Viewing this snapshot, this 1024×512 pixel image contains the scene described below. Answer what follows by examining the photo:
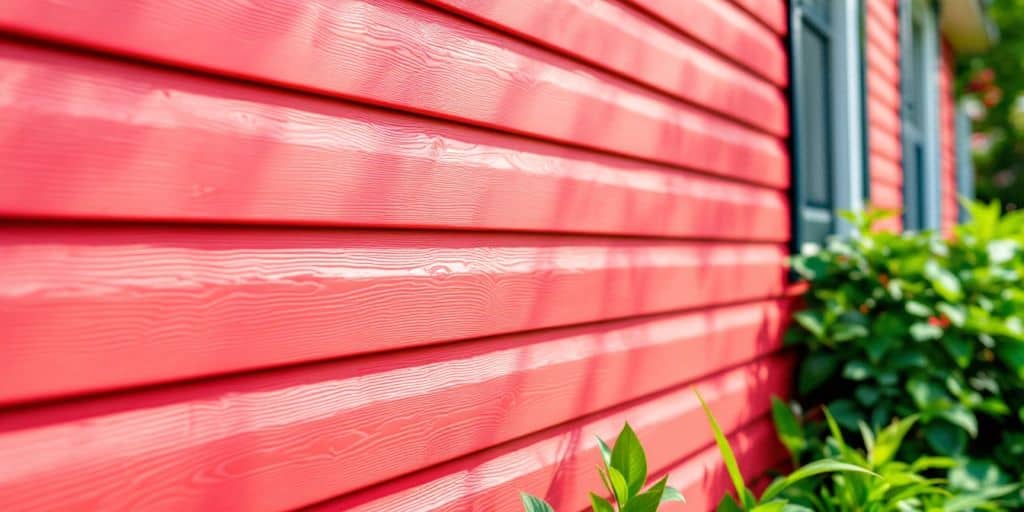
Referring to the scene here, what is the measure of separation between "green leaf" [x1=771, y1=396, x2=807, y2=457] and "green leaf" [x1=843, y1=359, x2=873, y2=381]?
358 mm

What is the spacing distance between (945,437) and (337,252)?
2696 millimetres

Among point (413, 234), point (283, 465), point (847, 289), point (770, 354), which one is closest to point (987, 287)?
point (847, 289)

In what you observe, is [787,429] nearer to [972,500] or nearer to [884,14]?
[972,500]

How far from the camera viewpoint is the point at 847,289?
11.1ft

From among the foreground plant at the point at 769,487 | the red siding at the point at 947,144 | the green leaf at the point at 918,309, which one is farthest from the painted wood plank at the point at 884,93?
the foreground plant at the point at 769,487

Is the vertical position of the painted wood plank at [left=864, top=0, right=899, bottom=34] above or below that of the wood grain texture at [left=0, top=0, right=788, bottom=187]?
above

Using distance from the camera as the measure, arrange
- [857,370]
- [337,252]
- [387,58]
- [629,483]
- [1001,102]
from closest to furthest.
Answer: [337,252]
[387,58]
[629,483]
[857,370]
[1001,102]

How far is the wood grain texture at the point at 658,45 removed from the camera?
1.85 m

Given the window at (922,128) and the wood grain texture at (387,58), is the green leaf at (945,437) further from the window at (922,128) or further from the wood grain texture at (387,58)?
the window at (922,128)

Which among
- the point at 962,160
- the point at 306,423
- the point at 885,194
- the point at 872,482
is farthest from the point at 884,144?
the point at 962,160

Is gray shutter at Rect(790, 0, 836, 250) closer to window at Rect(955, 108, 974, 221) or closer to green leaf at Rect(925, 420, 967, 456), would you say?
green leaf at Rect(925, 420, 967, 456)

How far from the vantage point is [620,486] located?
5.62 feet

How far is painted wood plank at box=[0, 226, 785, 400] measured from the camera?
3.15 feet

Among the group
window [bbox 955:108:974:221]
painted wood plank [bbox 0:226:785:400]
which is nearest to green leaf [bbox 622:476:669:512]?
painted wood plank [bbox 0:226:785:400]
